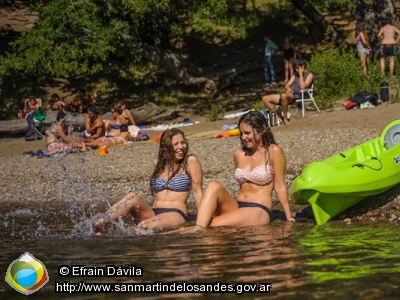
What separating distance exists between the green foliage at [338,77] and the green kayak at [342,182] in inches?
370

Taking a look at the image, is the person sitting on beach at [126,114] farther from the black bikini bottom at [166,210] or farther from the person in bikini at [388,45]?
the black bikini bottom at [166,210]

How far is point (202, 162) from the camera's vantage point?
13.2 meters

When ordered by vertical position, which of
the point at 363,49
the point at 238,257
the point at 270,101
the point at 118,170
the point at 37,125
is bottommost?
the point at 118,170

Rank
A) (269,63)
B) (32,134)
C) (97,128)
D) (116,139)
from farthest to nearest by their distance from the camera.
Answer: (269,63) → (32,134) → (97,128) → (116,139)

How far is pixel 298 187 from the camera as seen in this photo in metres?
8.79

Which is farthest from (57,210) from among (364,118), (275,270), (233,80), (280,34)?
(280,34)

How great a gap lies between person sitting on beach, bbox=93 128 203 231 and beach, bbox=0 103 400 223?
1522mm

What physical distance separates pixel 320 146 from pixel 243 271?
709 centimetres

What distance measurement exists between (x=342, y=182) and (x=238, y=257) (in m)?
2.03

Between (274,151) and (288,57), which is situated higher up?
(288,57)

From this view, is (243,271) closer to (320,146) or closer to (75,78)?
(320,146)

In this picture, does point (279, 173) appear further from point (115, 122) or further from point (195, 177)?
point (115, 122)

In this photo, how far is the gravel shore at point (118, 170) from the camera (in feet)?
39.0

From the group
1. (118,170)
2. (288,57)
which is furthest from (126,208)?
(288,57)
